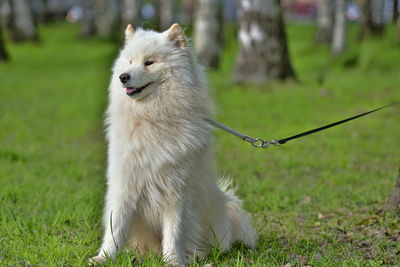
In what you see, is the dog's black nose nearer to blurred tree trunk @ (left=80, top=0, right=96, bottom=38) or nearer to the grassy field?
the grassy field

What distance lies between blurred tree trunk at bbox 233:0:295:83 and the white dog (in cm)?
694

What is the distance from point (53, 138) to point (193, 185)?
482cm

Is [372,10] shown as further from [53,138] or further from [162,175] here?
[162,175]

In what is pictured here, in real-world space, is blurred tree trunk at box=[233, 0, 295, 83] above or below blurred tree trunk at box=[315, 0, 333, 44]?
above

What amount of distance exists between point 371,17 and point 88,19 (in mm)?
15952

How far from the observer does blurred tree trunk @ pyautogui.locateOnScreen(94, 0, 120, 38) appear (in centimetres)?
2657

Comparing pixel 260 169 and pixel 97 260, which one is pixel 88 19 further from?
pixel 97 260

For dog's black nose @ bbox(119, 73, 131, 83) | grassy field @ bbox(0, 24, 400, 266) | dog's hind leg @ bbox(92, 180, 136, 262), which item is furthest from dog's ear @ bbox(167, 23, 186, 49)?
dog's hind leg @ bbox(92, 180, 136, 262)

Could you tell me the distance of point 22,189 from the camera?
16.1ft

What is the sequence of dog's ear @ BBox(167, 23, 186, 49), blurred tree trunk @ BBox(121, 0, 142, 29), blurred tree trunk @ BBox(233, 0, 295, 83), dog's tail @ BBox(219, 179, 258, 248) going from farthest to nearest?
blurred tree trunk @ BBox(121, 0, 142, 29) → blurred tree trunk @ BBox(233, 0, 295, 83) → dog's tail @ BBox(219, 179, 258, 248) → dog's ear @ BBox(167, 23, 186, 49)

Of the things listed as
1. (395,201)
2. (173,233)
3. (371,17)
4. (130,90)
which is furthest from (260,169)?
(371,17)

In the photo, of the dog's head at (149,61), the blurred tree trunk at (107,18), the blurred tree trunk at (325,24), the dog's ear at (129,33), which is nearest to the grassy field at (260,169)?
the dog's head at (149,61)

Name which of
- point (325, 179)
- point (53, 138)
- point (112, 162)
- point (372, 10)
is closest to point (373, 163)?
point (325, 179)

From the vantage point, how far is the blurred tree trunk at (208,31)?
1384 centimetres
